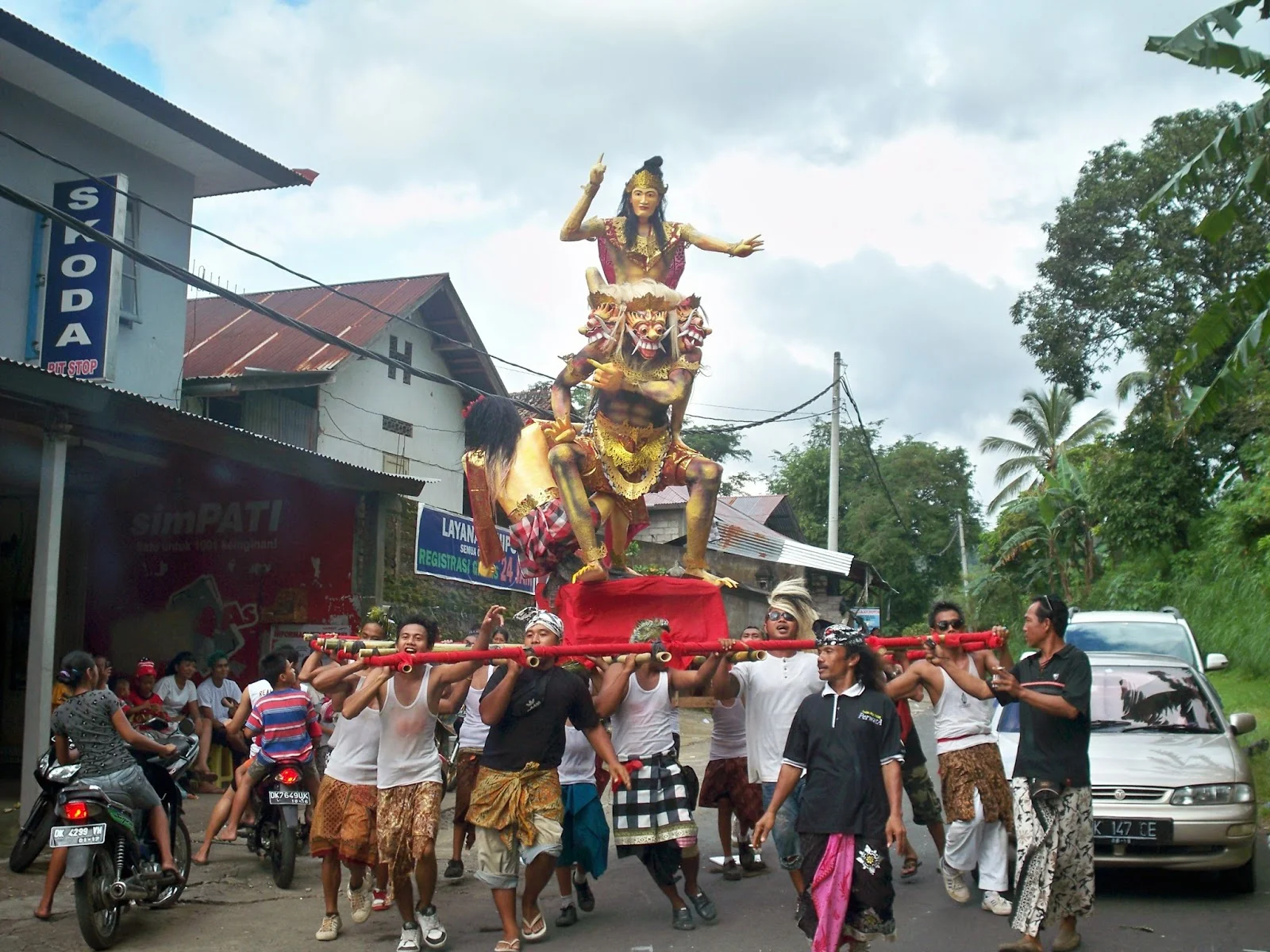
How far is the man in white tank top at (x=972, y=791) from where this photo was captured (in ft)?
21.5

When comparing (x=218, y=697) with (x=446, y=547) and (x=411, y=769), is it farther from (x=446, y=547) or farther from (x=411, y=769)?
(x=411, y=769)

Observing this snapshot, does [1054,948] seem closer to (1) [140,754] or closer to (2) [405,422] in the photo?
(1) [140,754]

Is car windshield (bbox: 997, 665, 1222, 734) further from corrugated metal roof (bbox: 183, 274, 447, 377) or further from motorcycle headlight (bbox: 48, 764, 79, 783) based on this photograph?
corrugated metal roof (bbox: 183, 274, 447, 377)

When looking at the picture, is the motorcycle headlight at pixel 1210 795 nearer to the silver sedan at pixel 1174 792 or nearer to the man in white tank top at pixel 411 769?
the silver sedan at pixel 1174 792

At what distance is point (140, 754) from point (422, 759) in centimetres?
213

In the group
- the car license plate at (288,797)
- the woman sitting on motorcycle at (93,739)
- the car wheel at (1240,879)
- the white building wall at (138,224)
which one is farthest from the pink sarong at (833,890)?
the white building wall at (138,224)

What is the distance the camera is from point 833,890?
461 cm

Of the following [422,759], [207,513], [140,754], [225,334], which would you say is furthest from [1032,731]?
[225,334]

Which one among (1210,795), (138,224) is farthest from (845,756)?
(138,224)

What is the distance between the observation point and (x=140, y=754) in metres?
7.23

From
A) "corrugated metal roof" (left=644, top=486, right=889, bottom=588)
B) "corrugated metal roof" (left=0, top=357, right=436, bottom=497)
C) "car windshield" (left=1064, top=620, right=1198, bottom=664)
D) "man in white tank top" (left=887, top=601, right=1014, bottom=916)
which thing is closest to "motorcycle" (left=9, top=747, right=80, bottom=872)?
"corrugated metal roof" (left=0, top=357, right=436, bottom=497)

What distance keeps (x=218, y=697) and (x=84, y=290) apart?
4.32 m

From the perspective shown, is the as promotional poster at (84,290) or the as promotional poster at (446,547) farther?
the as promotional poster at (446,547)

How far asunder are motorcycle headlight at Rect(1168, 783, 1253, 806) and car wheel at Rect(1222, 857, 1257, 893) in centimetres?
40
